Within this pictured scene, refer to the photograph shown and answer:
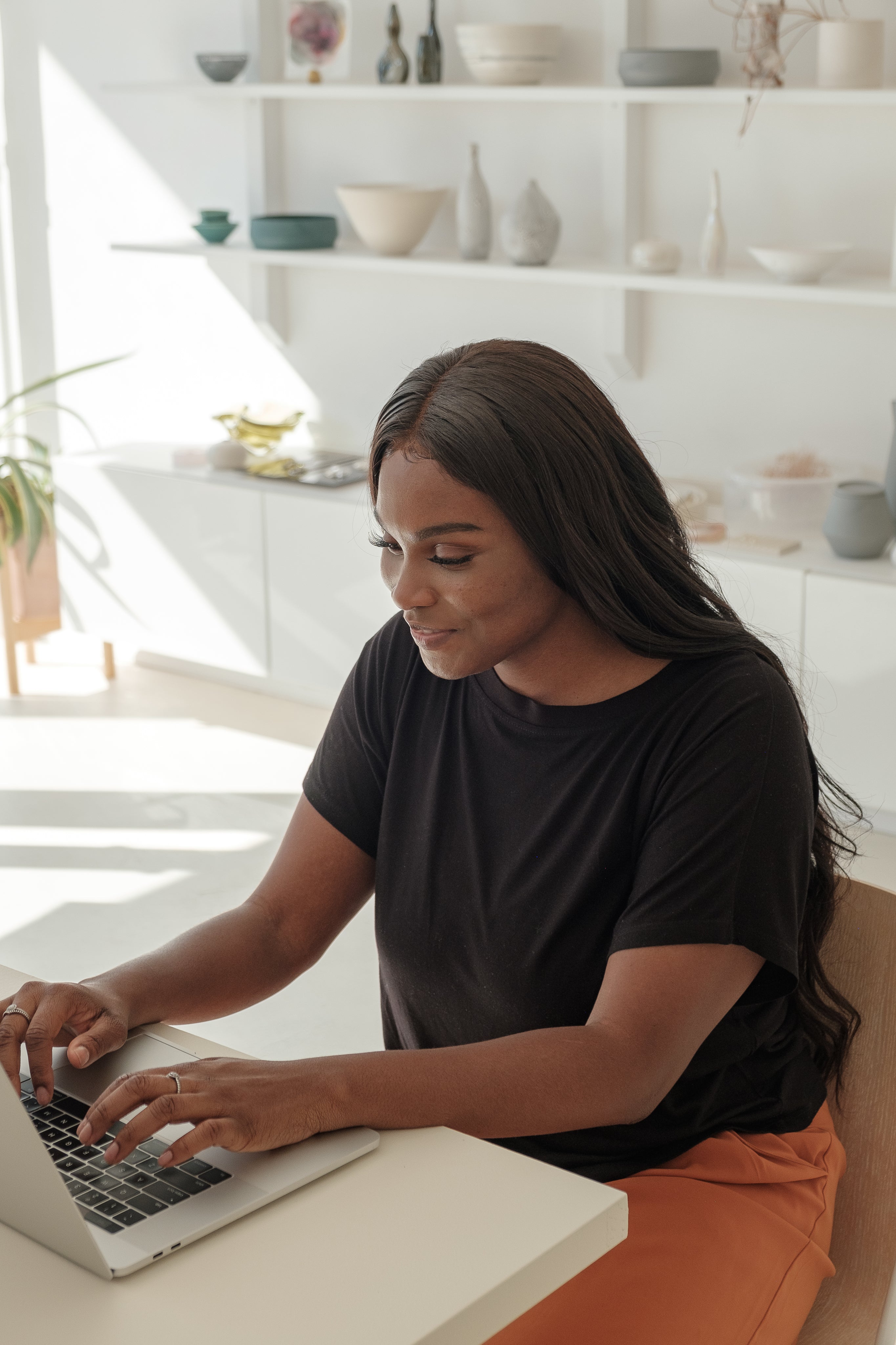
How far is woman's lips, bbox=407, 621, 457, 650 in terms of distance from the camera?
1288mm

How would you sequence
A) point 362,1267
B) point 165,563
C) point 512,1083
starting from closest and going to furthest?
point 362,1267 < point 512,1083 < point 165,563

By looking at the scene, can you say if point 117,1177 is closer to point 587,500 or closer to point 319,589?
point 587,500

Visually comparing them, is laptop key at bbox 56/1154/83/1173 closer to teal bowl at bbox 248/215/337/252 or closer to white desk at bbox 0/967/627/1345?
white desk at bbox 0/967/627/1345

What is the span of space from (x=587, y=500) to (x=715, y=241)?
7.69ft

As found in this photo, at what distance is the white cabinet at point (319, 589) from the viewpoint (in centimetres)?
388

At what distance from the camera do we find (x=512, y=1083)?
3.75 ft

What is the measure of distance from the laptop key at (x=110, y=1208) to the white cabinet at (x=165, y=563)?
3.17 meters

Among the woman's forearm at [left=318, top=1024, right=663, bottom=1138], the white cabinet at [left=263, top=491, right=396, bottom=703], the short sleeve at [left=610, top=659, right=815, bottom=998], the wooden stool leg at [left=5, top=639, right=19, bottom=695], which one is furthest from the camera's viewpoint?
the wooden stool leg at [left=5, top=639, right=19, bottom=695]

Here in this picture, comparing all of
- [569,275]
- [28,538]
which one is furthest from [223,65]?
[28,538]

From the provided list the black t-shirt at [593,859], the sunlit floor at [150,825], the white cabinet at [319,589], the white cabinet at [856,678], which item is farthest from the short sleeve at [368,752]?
the white cabinet at [319,589]

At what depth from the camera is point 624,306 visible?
364 cm

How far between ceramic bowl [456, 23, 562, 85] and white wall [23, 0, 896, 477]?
0.49 ft

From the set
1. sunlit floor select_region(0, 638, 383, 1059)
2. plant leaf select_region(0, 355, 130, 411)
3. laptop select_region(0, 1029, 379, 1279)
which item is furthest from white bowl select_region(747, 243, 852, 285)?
laptop select_region(0, 1029, 379, 1279)

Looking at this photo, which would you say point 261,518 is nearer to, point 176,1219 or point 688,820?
point 688,820
